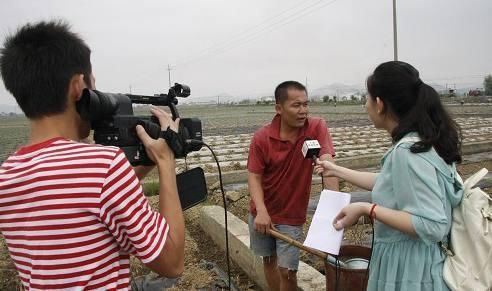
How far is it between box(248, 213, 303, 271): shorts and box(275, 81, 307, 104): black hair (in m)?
0.99

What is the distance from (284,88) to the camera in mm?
3252

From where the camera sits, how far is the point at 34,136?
1.31 meters

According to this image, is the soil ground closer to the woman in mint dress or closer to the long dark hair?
the woman in mint dress

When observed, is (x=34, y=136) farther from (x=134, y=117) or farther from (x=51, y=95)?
(x=134, y=117)

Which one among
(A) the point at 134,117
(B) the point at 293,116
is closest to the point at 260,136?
(B) the point at 293,116

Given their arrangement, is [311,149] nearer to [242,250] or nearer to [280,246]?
[280,246]

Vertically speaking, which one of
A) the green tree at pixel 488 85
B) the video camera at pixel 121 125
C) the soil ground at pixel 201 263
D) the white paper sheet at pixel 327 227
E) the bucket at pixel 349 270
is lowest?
the soil ground at pixel 201 263

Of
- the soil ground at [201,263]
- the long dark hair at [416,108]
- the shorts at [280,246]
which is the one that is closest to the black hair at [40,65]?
the long dark hair at [416,108]

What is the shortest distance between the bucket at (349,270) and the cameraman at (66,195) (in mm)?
1185

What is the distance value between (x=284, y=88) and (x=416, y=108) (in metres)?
1.51

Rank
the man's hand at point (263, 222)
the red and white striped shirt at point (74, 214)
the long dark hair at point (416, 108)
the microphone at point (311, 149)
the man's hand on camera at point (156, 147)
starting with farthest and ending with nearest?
the man's hand at point (263, 222), the microphone at point (311, 149), the long dark hair at point (416, 108), the man's hand on camera at point (156, 147), the red and white striped shirt at point (74, 214)

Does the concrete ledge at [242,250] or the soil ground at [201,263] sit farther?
the soil ground at [201,263]

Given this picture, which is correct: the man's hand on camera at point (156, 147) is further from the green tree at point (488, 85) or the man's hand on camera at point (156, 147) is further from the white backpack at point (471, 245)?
the green tree at point (488, 85)

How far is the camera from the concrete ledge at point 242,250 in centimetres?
352
